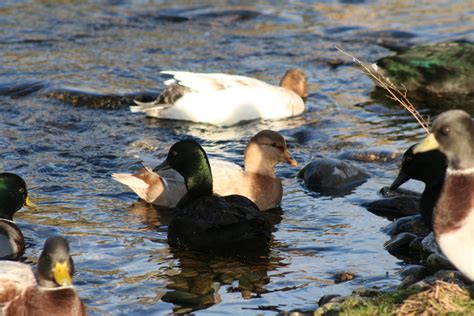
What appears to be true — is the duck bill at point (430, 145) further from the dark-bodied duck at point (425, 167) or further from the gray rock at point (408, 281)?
the gray rock at point (408, 281)

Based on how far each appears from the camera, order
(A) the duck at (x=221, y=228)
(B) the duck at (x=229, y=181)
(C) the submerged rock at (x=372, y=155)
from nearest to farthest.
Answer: (A) the duck at (x=221, y=228)
(B) the duck at (x=229, y=181)
(C) the submerged rock at (x=372, y=155)

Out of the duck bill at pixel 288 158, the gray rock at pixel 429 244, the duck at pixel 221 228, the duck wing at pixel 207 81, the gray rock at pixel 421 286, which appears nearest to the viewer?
the gray rock at pixel 421 286

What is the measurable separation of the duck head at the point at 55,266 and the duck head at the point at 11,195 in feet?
6.89

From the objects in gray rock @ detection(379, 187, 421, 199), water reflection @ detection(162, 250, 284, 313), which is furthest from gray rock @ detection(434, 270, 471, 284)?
gray rock @ detection(379, 187, 421, 199)

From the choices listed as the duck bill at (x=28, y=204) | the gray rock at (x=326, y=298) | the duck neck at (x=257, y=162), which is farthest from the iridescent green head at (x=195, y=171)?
the gray rock at (x=326, y=298)

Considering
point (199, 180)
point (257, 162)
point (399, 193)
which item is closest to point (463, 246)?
point (199, 180)

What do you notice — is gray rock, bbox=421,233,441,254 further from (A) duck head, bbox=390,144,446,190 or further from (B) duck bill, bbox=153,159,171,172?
(B) duck bill, bbox=153,159,171,172

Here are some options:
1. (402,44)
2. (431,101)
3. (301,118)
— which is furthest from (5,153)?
(402,44)

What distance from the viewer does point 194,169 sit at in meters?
8.19

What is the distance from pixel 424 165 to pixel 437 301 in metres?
2.02

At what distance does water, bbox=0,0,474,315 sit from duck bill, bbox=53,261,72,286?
765 mm

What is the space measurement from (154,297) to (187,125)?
494 cm

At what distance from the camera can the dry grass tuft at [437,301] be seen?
5402mm

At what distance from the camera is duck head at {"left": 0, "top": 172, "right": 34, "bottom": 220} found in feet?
Answer: 25.4
